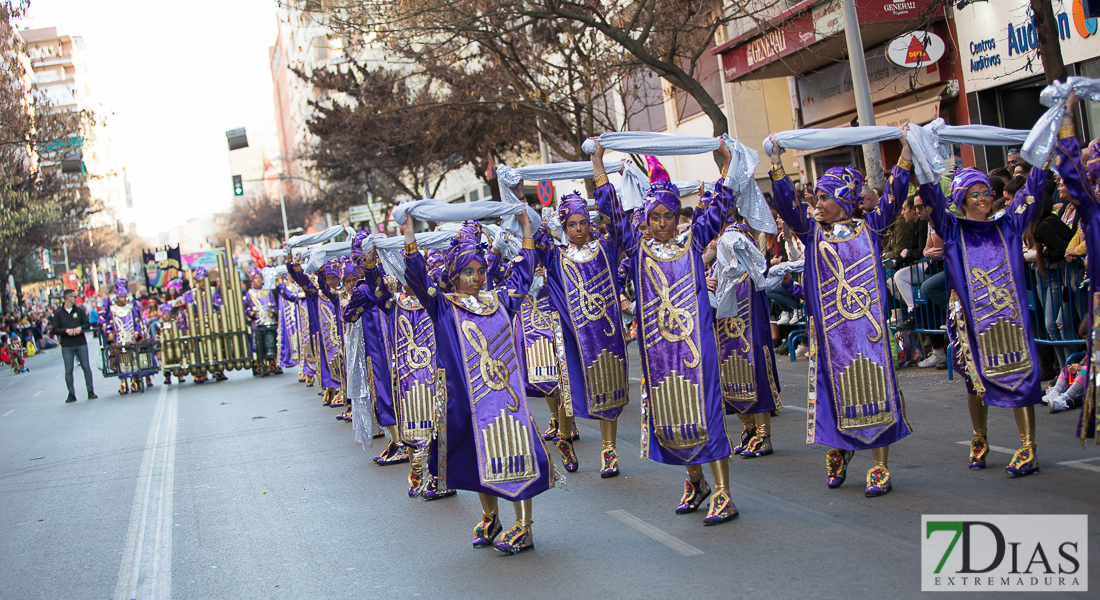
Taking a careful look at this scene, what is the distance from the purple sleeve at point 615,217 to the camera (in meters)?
6.73

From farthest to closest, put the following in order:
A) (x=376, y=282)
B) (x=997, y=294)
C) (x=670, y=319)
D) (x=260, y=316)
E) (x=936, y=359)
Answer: (x=260, y=316), (x=936, y=359), (x=376, y=282), (x=997, y=294), (x=670, y=319)

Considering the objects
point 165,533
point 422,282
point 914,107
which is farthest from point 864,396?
point 914,107

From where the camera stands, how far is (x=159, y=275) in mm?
28359

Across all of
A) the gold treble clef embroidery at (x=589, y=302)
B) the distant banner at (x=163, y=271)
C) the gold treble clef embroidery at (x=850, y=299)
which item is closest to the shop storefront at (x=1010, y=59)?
the gold treble clef embroidery at (x=589, y=302)

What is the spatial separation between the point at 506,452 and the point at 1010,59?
1252cm

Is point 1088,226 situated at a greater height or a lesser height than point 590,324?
greater

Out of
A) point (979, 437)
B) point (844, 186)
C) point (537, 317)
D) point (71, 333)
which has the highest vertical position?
point (71, 333)

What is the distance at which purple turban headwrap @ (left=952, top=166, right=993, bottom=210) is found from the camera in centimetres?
647

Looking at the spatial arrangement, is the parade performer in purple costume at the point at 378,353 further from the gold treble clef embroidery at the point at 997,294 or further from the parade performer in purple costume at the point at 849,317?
the gold treble clef embroidery at the point at 997,294

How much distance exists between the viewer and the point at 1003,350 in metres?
6.39

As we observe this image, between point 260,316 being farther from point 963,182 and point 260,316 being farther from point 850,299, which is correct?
point 963,182

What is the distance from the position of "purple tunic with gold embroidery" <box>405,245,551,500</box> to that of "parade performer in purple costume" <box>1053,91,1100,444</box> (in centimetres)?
276

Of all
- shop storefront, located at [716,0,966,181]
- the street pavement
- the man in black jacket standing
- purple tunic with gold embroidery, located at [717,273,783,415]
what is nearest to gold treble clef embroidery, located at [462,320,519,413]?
the street pavement

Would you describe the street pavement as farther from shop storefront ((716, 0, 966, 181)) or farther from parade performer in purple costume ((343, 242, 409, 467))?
shop storefront ((716, 0, 966, 181))
